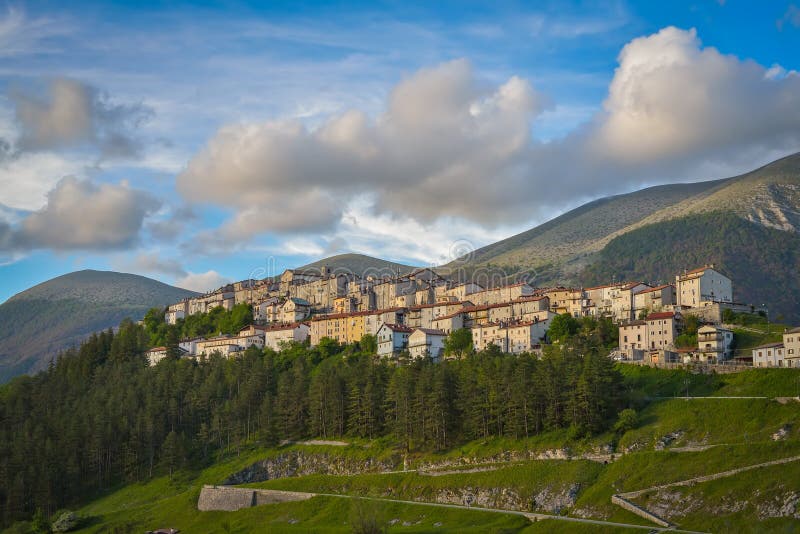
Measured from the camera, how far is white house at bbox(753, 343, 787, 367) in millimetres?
99725

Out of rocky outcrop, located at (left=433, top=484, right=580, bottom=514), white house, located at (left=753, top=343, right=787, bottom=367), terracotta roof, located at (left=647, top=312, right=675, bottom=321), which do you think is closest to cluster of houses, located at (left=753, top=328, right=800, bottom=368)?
white house, located at (left=753, top=343, right=787, bottom=367)

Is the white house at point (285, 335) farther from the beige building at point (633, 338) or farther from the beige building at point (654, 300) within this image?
the beige building at point (633, 338)

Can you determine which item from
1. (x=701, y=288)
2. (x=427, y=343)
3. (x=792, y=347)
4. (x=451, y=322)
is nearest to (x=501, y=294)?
(x=451, y=322)

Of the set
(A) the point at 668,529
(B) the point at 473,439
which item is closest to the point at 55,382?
(B) the point at 473,439

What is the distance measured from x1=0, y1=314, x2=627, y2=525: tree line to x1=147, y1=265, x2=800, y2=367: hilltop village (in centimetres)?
496

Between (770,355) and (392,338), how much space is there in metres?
60.8

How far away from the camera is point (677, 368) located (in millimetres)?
103188

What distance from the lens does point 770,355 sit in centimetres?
10050

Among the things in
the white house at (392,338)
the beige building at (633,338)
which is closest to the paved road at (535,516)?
the beige building at (633,338)

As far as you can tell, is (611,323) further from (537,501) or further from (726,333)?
(537,501)

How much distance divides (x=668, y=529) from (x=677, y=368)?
38.1 m

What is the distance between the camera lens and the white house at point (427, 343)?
447 feet

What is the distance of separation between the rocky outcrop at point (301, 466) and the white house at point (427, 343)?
95.7ft

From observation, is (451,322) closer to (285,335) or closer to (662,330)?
(285,335)
